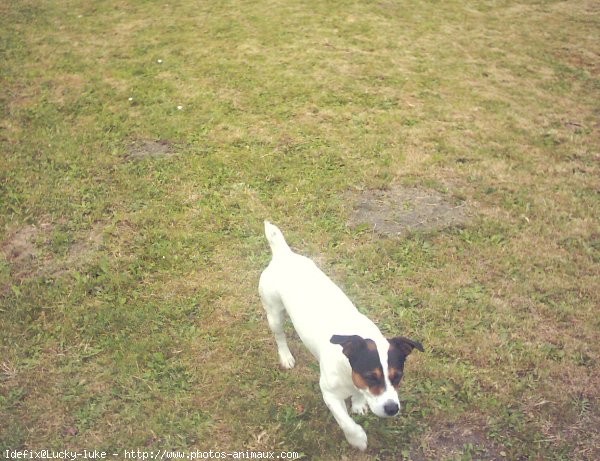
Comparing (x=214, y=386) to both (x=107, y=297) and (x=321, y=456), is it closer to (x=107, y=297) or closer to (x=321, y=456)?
(x=321, y=456)

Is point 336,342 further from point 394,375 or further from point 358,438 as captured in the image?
point 358,438

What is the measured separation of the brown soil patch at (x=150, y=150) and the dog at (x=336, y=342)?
366cm

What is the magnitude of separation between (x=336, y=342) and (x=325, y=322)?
50cm

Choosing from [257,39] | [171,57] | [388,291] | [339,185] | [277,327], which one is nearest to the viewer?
[277,327]

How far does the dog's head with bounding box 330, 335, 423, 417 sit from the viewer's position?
297 centimetres

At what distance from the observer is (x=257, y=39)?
10281 mm

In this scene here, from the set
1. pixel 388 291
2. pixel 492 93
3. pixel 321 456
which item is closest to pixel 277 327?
pixel 321 456

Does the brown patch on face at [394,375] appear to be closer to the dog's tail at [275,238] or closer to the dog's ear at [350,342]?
the dog's ear at [350,342]

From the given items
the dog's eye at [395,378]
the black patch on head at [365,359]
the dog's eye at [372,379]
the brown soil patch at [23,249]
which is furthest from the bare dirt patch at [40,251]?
the dog's eye at [395,378]

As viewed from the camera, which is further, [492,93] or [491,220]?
[492,93]

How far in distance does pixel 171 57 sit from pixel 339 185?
5216 mm

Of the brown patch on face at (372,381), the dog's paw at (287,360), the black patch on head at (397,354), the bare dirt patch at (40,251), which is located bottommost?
the dog's paw at (287,360)

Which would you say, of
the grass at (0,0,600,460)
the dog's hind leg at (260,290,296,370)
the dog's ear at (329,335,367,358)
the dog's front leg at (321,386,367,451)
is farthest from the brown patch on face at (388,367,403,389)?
the dog's hind leg at (260,290,296,370)

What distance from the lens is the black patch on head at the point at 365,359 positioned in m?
2.97
